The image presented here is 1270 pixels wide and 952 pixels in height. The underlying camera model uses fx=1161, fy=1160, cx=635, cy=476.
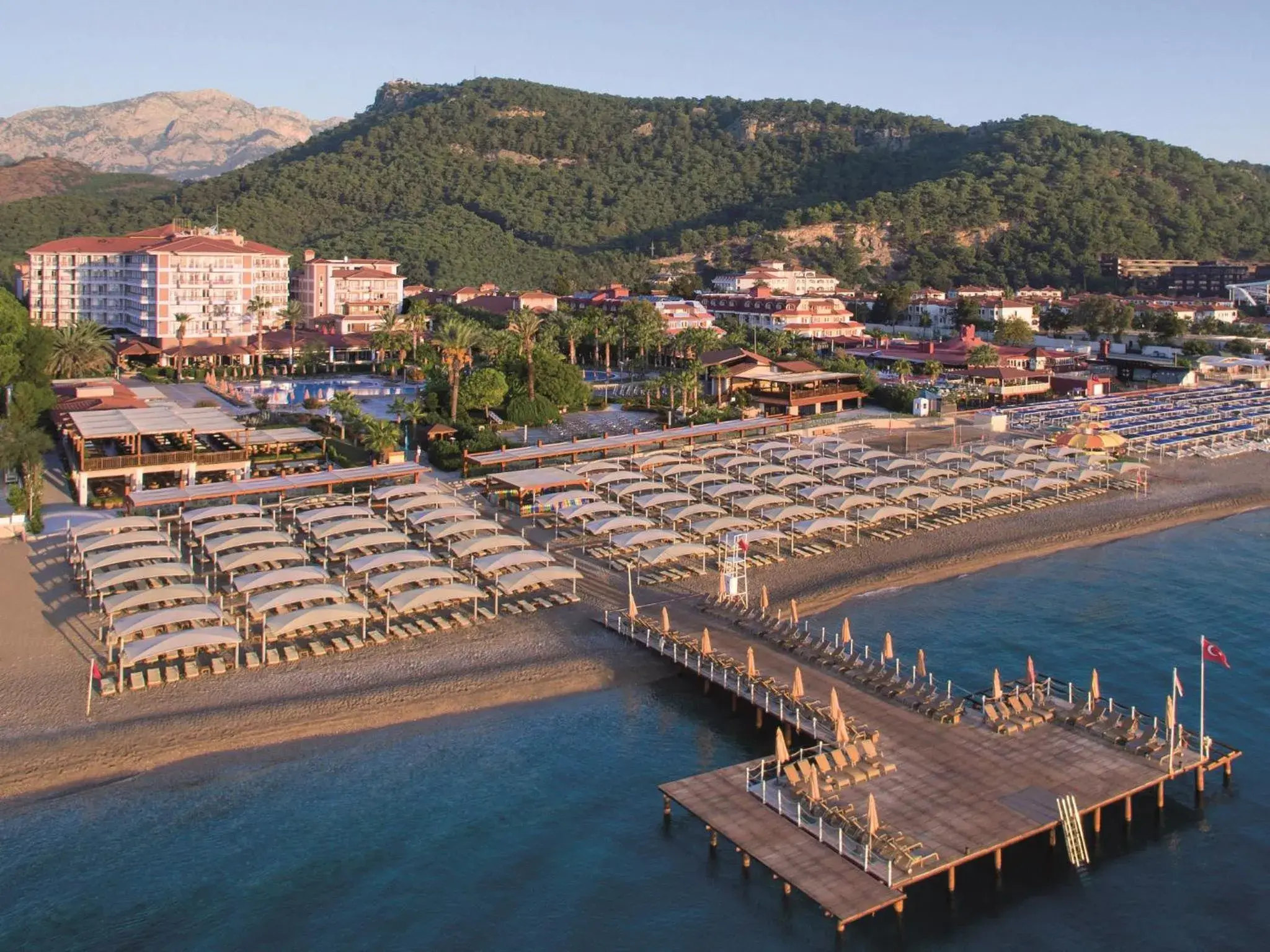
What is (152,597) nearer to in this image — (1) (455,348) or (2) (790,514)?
(2) (790,514)

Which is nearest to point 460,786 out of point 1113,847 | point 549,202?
point 1113,847

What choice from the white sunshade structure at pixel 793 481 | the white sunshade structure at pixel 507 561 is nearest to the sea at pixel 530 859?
the white sunshade structure at pixel 507 561

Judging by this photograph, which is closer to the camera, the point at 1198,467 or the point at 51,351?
the point at 1198,467

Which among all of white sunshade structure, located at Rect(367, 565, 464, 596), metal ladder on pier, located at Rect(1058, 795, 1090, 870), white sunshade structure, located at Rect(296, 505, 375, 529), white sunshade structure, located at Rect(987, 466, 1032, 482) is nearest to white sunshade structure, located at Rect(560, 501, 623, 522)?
white sunshade structure, located at Rect(296, 505, 375, 529)

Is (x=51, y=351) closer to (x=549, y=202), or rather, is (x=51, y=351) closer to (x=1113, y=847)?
(x=1113, y=847)

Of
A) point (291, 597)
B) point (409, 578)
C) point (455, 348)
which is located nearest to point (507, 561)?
point (409, 578)

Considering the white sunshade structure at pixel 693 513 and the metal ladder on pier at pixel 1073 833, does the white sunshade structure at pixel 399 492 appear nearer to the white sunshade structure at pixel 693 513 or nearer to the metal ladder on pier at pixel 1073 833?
the white sunshade structure at pixel 693 513
